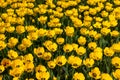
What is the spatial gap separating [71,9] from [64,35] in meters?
1.05

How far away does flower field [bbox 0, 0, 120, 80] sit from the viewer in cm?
486

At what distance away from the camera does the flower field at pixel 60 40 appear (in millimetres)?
4855

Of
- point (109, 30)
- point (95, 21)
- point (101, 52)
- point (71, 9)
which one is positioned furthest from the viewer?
point (71, 9)

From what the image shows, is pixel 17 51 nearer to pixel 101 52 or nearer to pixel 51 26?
pixel 51 26

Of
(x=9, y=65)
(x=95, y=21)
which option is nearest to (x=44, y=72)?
(x=9, y=65)

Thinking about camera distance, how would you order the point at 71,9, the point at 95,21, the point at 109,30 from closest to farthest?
the point at 109,30 → the point at 95,21 → the point at 71,9

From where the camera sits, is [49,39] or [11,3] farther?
[11,3]

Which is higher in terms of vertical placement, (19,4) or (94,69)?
(19,4)

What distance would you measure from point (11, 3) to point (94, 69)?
9.88 feet

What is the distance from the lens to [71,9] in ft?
22.4

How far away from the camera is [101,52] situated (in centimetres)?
509

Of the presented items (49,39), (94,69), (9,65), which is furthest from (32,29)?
(94,69)

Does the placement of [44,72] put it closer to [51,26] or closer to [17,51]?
[17,51]

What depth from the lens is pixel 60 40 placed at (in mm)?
5426
